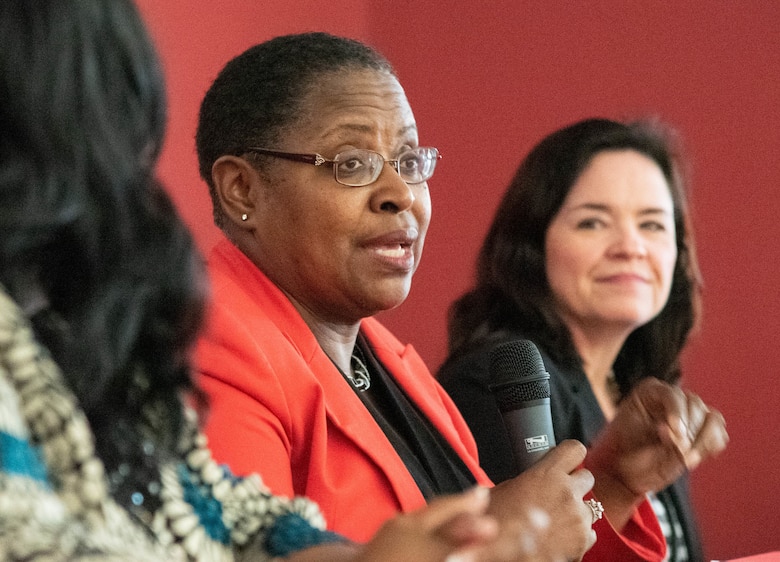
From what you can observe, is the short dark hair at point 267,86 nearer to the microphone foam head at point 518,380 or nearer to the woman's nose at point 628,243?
the microphone foam head at point 518,380

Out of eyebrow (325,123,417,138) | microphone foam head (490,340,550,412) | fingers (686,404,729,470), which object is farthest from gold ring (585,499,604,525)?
eyebrow (325,123,417,138)

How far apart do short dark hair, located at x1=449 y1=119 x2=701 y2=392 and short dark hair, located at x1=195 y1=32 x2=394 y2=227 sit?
2.93 ft

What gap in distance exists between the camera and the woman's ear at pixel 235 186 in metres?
1.71

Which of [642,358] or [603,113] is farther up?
[603,113]

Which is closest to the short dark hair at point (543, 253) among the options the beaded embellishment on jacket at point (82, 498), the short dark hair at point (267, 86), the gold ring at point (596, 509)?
the gold ring at point (596, 509)

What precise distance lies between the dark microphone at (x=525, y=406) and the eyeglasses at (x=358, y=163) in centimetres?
36

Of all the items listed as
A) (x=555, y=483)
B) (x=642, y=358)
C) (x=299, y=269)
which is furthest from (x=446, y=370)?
(x=555, y=483)

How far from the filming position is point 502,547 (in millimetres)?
825

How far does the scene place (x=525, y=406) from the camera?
149cm

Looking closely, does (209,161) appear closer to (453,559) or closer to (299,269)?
(299,269)

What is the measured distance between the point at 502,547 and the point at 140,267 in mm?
364

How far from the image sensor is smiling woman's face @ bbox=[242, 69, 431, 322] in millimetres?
1648

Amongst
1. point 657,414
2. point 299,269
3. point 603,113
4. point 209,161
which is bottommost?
point 657,414

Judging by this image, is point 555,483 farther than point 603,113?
No
